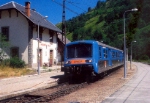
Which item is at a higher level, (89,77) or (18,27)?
(18,27)

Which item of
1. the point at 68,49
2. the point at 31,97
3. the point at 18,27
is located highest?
the point at 18,27

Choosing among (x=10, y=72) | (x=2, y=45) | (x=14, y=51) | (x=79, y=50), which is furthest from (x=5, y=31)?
(x=79, y=50)

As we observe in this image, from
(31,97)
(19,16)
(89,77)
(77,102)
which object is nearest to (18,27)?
(19,16)

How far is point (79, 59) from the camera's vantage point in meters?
17.6

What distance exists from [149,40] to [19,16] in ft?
174

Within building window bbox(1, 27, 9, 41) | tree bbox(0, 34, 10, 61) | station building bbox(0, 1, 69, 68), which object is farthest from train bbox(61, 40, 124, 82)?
building window bbox(1, 27, 9, 41)

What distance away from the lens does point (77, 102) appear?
1027 cm

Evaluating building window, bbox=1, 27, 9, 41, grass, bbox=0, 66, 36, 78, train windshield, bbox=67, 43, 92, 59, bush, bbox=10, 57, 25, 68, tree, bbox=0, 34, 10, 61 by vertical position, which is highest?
building window, bbox=1, 27, 9, 41

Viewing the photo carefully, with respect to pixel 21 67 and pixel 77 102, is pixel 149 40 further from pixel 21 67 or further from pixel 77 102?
pixel 77 102

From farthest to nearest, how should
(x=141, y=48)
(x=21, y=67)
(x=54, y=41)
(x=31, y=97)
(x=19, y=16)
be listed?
(x=141, y=48)
(x=54, y=41)
(x=19, y=16)
(x=21, y=67)
(x=31, y=97)

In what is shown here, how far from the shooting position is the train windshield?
17852mm

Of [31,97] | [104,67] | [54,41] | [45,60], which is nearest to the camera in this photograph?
[31,97]

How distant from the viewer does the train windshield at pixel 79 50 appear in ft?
58.6

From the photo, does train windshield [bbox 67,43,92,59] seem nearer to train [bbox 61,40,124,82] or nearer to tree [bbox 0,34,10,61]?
train [bbox 61,40,124,82]
